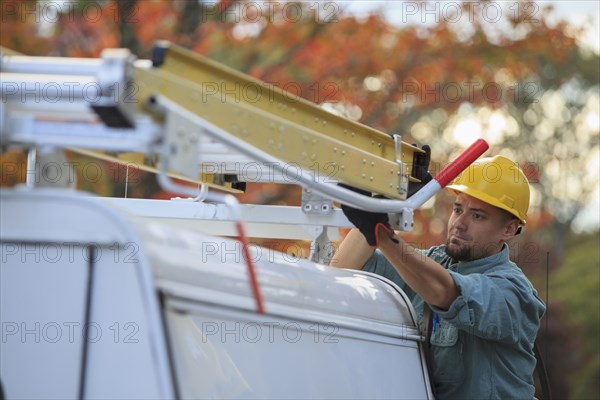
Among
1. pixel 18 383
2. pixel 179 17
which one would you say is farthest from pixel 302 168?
pixel 179 17

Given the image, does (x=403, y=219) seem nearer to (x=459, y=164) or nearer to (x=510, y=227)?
(x=459, y=164)

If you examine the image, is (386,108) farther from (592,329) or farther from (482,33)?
(592,329)

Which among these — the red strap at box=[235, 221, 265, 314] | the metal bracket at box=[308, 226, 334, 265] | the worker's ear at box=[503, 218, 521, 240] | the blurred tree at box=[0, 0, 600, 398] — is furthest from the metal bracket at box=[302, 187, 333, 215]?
the blurred tree at box=[0, 0, 600, 398]

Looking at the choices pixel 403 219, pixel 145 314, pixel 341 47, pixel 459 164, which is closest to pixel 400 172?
pixel 403 219

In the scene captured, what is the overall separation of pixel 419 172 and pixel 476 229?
658 mm

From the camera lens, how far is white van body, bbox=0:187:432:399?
261 centimetres

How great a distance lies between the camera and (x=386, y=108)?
11633 millimetres

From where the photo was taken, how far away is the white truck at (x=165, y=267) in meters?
2.61

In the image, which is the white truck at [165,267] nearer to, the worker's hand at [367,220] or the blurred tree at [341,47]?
the worker's hand at [367,220]

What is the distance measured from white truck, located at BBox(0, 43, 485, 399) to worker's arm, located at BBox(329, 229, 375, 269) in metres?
0.96

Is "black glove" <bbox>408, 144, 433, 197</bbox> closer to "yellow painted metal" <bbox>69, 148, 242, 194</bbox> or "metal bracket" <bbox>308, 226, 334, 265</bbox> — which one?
"metal bracket" <bbox>308, 226, 334, 265</bbox>

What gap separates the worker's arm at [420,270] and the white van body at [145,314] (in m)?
0.52

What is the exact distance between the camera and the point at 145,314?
2.81 metres

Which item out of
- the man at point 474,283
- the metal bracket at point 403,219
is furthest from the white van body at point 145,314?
the man at point 474,283
